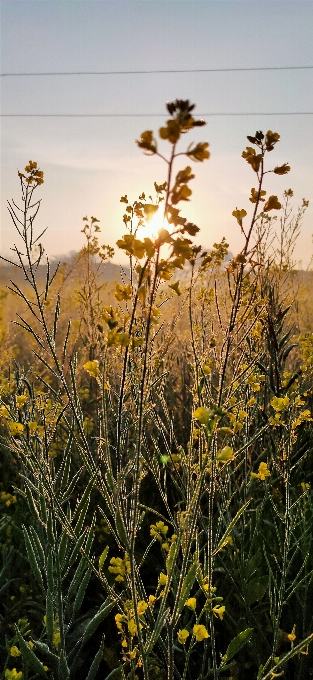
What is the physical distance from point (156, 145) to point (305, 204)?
4.21 meters

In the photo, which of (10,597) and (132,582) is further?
(10,597)

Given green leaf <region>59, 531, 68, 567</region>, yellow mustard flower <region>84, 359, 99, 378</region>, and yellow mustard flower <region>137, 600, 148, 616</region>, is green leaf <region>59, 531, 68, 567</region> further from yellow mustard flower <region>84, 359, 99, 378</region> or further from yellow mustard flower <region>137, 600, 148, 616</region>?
yellow mustard flower <region>84, 359, 99, 378</region>

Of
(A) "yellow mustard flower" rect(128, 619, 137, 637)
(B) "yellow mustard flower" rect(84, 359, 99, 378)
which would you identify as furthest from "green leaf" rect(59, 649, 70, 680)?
(B) "yellow mustard flower" rect(84, 359, 99, 378)

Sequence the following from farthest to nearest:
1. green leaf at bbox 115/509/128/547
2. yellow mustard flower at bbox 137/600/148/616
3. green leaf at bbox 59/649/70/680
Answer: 1. green leaf at bbox 59/649/70/680
2. yellow mustard flower at bbox 137/600/148/616
3. green leaf at bbox 115/509/128/547

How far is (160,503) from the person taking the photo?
9.28 feet

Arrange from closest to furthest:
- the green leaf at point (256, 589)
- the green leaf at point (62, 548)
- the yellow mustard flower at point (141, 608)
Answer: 1. the yellow mustard flower at point (141, 608)
2. the green leaf at point (62, 548)
3. the green leaf at point (256, 589)

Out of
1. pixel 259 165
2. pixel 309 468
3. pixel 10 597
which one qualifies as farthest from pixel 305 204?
pixel 10 597

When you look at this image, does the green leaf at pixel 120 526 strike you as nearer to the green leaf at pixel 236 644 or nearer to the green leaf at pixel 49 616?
the green leaf at pixel 236 644

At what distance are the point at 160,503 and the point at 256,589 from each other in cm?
104

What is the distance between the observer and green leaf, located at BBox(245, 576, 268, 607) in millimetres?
1846

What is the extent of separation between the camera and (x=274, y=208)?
1228 millimetres

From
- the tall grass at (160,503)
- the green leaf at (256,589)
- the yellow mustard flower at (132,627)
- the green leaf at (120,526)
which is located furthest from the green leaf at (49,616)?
the green leaf at (256,589)

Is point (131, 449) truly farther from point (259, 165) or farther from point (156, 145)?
point (156, 145)

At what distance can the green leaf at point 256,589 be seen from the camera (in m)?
1.85
